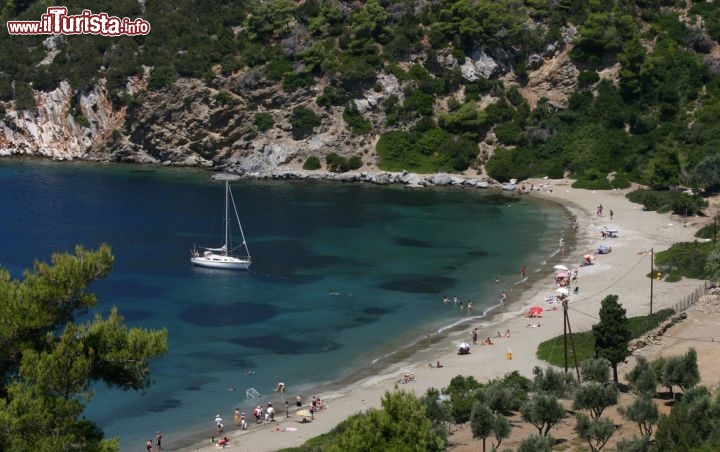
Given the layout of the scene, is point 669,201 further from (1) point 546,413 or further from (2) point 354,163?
(1) point 546,413

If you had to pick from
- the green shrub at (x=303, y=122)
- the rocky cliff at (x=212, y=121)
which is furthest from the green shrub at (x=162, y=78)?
the green shrub at (x=303, y=122)

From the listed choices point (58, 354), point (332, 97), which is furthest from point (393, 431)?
point (332, 97)

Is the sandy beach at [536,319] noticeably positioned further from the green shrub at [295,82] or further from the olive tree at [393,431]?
the green shrub at [295,82]

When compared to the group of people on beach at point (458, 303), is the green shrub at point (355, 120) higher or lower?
higher

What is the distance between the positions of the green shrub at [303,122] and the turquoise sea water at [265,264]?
28.9 ft

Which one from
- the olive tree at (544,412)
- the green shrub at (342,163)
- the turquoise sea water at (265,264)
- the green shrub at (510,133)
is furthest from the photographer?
the green shrub at (342,163)

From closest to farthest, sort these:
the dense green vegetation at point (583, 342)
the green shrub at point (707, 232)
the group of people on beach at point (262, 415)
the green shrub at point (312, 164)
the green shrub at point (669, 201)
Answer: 1. the group of people on beach at point (262, 415)
2. the dense green vegetation at point (583, 342)
3. the green shrub at point (707, 232)
4. the green shrub at point (669, 201)
5. the green shrub at point (312, 164)

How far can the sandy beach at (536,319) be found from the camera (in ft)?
152

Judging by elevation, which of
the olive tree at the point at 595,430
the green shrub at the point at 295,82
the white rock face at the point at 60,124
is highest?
the green shrub at the point at 295,82

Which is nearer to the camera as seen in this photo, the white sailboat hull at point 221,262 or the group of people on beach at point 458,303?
the group of people on beach at point 458,303

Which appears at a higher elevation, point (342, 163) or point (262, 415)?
point (342, 163)

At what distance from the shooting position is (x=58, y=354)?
21859mm

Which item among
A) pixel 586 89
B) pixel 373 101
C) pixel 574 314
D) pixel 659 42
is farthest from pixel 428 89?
pixel 574 314

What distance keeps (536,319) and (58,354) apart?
139 ft
